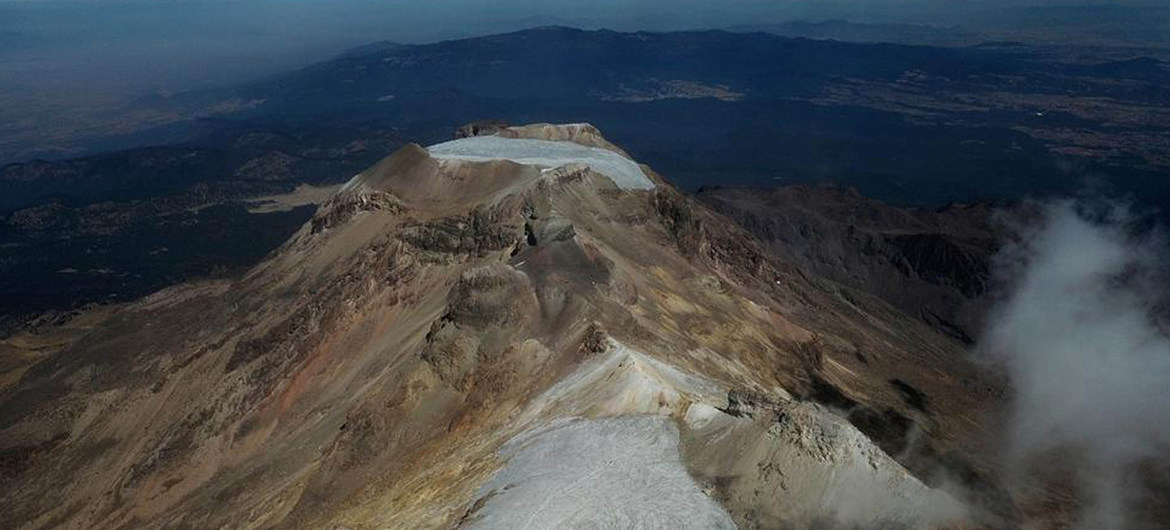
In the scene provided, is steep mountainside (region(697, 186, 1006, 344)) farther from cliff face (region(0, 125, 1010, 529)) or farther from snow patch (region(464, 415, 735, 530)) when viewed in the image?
snow patch (region(464, 415, 735, 530))

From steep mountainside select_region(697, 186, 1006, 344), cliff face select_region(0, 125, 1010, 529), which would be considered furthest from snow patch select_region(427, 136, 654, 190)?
steep mountainside select_region(697, 186, 1006, 344)

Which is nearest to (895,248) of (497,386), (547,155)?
(547,155)

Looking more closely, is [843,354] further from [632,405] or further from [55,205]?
[55,205]

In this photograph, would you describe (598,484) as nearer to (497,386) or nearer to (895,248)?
(497,386)

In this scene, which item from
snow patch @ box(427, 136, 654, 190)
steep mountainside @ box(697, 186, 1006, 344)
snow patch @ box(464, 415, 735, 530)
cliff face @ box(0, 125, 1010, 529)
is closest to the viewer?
snow patch @ box(464, 415, 735, 530)

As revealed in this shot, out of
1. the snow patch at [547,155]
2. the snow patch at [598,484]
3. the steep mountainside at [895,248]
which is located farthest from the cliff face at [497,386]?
the steep mountainside at [895,248]
